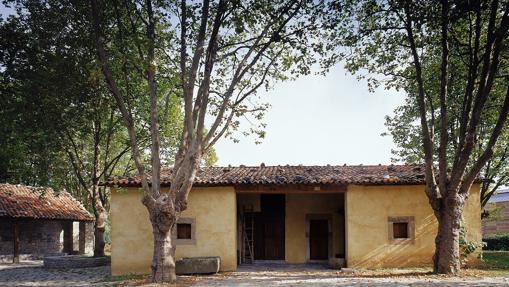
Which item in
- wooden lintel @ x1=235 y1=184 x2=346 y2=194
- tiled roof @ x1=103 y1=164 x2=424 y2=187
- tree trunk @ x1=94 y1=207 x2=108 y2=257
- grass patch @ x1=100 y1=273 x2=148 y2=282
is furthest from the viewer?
tree trunk @ x1=94 y1=207 x2=108 y2=257

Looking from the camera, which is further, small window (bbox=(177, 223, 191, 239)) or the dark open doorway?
the dark open doorway

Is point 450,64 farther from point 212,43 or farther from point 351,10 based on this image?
point 212,43

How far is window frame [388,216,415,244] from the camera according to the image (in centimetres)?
1420

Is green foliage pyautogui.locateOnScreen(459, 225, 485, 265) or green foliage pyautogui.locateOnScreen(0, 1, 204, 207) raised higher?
green foliage pyautogui.locateOnScreen(0, 1, 204, 207)

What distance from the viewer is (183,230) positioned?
14.4 meters

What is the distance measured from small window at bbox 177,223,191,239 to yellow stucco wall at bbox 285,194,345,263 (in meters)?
4.38

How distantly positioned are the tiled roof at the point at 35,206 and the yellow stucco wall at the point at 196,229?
332 inches

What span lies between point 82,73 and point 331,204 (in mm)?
10112

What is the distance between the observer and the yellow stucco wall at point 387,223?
14.1 meters

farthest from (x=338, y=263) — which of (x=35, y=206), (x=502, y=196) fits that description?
(x=502, y=196)

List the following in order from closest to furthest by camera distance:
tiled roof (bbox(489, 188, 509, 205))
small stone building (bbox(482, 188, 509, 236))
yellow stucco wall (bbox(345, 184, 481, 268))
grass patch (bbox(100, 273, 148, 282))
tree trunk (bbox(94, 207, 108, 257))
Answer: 1. grass patch (bbox(100, 273, 148, 282))
2. yellow stucco wall (bbox(345, 184, 481, 268))
3. tree trunk (bbox(94, 207, 108, 257))
4. small stone building (bbox(482, 188, 509, 236))
5. tiled roof (bbox(489, 188, 509, 205))

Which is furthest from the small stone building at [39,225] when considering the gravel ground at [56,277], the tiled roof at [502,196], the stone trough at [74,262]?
the tiled roof at [502,196]

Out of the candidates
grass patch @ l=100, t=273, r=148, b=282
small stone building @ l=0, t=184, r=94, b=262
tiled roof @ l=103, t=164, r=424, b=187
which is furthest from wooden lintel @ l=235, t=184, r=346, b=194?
small stone building @ l=0, t=184, r=94, b=262

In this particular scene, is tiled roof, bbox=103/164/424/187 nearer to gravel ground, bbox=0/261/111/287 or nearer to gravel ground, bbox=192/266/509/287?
gravel ground, bbox=192/266/509/287
